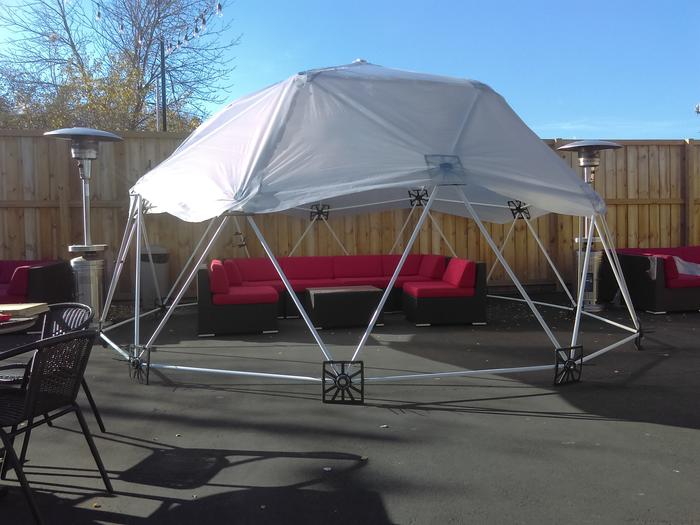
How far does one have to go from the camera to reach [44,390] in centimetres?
282

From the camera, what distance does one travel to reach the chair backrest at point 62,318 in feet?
12.6

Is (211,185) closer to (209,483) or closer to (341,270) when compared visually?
(209,483)

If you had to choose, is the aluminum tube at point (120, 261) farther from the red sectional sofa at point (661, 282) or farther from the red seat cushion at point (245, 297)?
the red sectional sofa at point (661, 282)

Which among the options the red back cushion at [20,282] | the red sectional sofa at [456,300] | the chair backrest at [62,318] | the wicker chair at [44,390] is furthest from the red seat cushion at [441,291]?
the wicker chair at [44,390]

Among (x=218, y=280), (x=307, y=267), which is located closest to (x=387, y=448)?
(x=218, y=280)

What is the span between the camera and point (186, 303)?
998 centimetres

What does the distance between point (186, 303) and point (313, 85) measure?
5221 millimetres

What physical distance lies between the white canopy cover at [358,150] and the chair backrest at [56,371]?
1902 mm

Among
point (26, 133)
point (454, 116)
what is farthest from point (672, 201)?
point (26, 133)

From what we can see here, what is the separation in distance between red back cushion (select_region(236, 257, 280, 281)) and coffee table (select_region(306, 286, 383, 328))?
1403mm

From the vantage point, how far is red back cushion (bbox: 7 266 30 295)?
7.78m

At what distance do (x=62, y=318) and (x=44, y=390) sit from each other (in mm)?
1242

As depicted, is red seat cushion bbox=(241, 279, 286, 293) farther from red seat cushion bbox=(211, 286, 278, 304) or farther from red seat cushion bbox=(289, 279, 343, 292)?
red seat cushion bbox=(211, 286, 278, 304)

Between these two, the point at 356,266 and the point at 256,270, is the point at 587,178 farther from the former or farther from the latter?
the point at 256,270
